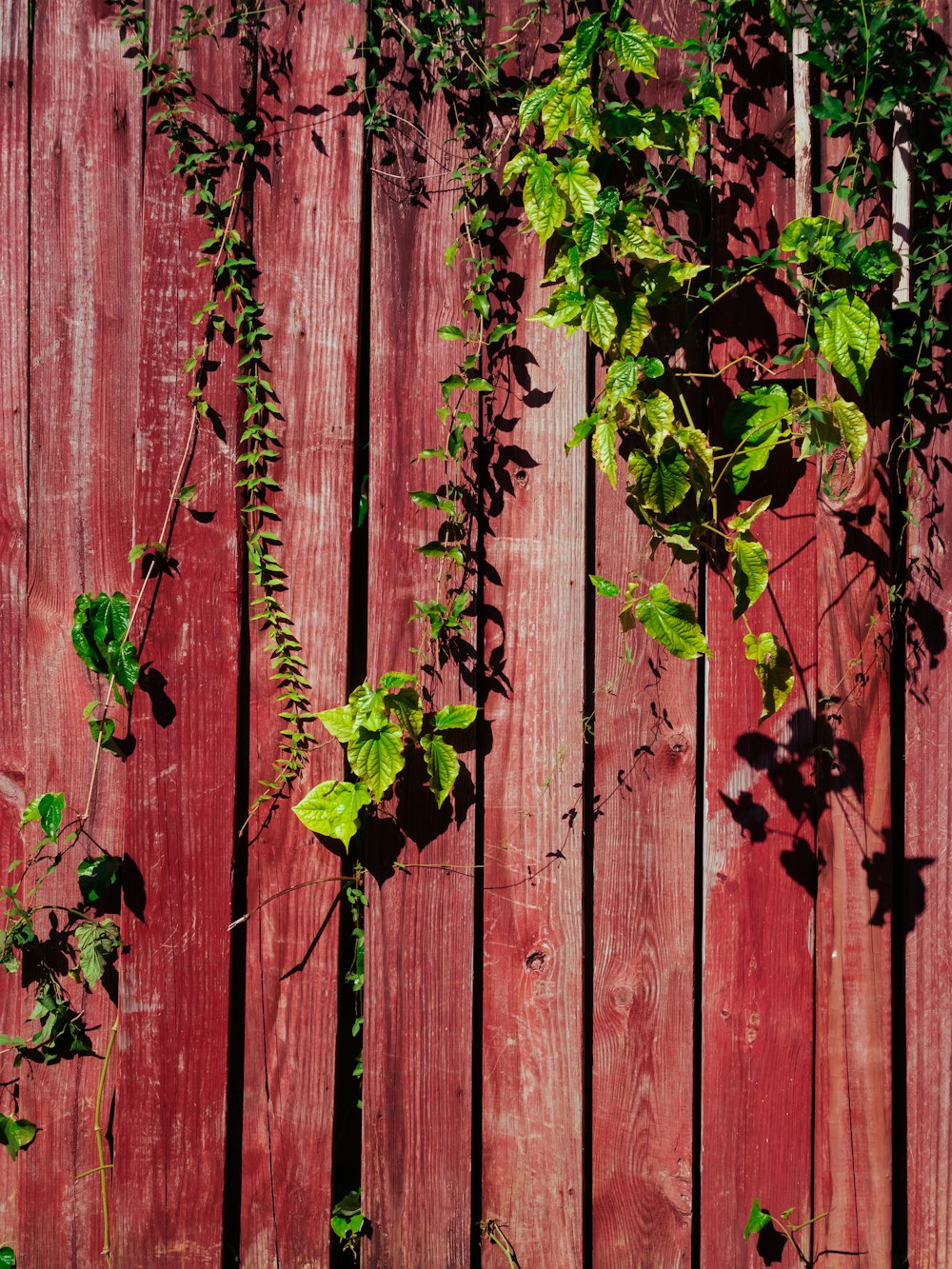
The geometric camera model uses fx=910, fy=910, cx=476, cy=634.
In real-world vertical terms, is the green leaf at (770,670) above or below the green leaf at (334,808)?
above

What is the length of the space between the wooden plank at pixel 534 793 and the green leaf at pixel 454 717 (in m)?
0.06

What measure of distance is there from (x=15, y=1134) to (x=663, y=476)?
169 centimetres

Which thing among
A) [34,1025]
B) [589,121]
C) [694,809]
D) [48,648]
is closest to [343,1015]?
[34,1025]

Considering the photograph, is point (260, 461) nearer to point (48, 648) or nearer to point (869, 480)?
point (48, 648)

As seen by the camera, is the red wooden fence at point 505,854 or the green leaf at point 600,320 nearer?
the green leaf at point 600,320

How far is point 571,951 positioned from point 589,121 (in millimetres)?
1460

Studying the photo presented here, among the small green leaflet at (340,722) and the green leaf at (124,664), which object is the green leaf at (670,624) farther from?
the green leaf at (124,664)

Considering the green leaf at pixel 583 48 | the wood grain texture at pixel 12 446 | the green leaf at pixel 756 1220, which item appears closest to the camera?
the green leaf at pixel 583 48

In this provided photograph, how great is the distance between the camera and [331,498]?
1.69 meters

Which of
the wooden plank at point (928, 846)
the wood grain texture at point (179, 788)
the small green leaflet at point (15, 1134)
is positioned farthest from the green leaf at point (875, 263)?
Answer: the small green leaflet at point (15, 1134)

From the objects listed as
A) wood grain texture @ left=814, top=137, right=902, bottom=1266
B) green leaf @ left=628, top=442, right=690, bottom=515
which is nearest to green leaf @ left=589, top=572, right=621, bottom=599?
green leaf @ left=628, top=442, right=690, bottom=515

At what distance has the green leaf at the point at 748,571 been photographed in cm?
160

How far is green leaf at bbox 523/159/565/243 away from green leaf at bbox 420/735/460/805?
2.97 ft

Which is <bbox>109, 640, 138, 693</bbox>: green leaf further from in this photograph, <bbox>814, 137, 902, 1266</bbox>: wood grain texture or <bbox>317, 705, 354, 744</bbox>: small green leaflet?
<bbox>814, 137, 902, 1266</bbox>: wood grain texture
